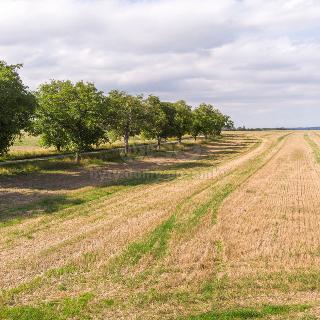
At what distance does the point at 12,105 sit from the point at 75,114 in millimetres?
11335

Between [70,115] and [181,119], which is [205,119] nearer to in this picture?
[181,119]

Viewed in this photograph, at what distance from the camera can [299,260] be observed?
666 inches

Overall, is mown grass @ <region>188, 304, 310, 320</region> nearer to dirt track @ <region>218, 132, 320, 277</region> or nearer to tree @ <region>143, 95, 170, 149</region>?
dirt track @ <region>218, 132, 320, 277</region>

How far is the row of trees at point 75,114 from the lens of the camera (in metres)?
37.3

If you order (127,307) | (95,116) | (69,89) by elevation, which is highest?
(69,89)

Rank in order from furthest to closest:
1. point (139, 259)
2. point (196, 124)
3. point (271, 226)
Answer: point (196, 124), point (271, 226), point (139, 259)

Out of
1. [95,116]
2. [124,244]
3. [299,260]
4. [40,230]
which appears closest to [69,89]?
[95,116]

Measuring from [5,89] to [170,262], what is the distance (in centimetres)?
2488

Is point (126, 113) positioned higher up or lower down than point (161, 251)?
higher up

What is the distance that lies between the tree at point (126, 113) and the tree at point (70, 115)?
11011 mm

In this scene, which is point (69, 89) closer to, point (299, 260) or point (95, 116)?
point (95, 116)

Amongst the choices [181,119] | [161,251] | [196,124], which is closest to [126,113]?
[181,119]

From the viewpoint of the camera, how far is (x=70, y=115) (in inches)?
1876

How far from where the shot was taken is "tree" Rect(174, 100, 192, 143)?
83225 millimetres
